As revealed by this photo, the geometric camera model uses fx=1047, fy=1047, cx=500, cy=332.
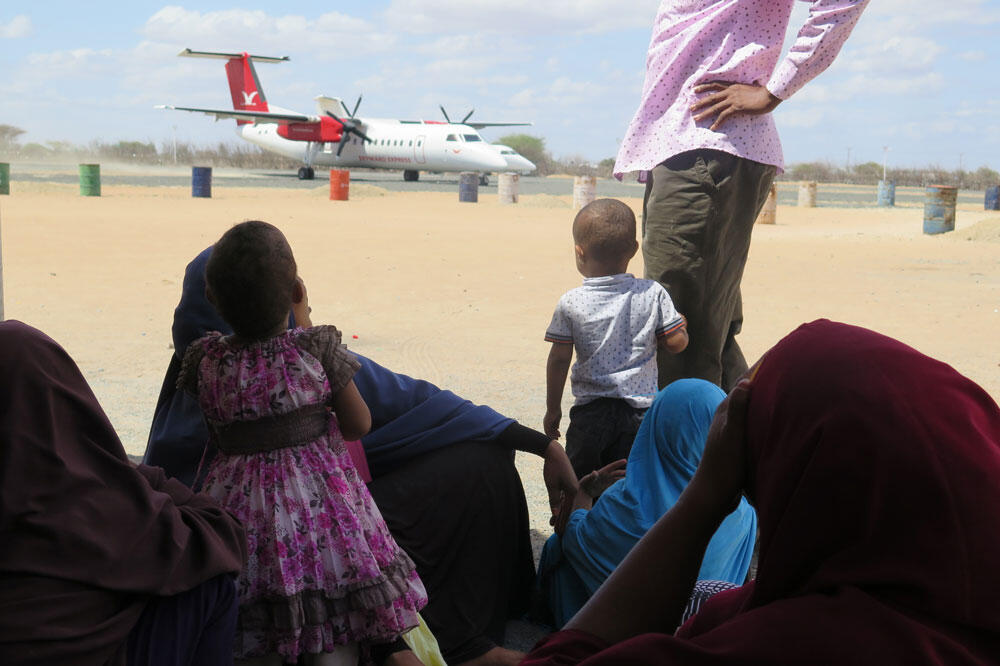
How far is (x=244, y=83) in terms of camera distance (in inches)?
1969

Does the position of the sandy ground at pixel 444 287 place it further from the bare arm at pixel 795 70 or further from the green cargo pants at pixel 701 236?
the bare arm at pixel 795 70

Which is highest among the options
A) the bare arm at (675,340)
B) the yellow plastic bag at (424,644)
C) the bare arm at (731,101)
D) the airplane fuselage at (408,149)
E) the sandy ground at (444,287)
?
the airplane fuselage at (408,149)

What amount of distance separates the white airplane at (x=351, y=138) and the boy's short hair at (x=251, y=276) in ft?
118

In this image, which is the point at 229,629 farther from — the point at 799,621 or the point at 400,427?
the point at 799,621

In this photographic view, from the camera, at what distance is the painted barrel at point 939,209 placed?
1831cm

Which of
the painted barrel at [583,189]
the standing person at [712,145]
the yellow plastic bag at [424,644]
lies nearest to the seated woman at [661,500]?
the yellow plastic bag at [424,644]

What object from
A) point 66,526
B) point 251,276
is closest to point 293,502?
point 251,276

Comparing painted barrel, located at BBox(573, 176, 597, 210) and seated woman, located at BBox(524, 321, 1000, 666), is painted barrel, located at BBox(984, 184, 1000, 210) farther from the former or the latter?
seated woman, located at BBox(524, 321, 1000, 666)

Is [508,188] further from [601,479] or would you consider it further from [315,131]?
[601,479]

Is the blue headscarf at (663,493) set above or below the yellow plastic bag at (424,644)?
above

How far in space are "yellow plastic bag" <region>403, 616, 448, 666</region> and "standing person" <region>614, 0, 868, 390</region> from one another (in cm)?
149

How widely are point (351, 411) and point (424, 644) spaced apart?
625mm

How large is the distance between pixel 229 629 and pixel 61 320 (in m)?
6.45

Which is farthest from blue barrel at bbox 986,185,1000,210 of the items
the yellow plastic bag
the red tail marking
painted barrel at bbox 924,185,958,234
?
the yellow plastic bag
